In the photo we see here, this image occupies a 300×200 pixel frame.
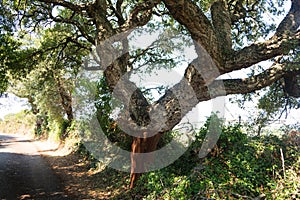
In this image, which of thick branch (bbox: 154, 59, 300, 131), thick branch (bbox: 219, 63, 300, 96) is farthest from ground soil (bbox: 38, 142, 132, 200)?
thick branch (bbox: 219, 63, 300, 96)

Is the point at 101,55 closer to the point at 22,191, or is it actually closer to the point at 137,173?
the point at 137,173

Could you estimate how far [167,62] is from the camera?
11016mm

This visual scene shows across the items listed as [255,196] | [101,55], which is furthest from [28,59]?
[255,196]

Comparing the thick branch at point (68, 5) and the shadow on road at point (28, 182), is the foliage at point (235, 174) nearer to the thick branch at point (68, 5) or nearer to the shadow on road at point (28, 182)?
the shadow on road at point (28, 182)

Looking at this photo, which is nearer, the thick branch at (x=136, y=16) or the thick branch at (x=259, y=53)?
the thick branch at (x=259, y=53)

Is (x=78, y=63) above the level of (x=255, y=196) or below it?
above

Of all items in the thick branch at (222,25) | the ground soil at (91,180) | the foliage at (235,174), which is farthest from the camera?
the ground soil at (91,180)

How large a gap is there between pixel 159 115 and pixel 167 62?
536 cm

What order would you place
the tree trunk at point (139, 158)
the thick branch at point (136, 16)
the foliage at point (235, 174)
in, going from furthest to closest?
the thick branch at point (136, 16), the tree trunk at point (139, 158), the foliage at point (235, 174)

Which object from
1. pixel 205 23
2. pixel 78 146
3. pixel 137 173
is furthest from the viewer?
pixel 78 146

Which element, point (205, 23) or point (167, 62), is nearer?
point (205, 23)

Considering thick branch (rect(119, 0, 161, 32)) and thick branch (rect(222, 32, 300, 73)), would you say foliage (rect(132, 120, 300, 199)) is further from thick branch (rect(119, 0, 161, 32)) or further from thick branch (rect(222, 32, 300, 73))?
thick branch (rect(119, 0, 161, 32))

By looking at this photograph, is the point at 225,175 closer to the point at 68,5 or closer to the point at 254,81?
the point at 254,81

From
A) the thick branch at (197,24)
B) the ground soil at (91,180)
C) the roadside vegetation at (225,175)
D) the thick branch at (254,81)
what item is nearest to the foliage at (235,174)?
the roadside vegetation at (225,175)
